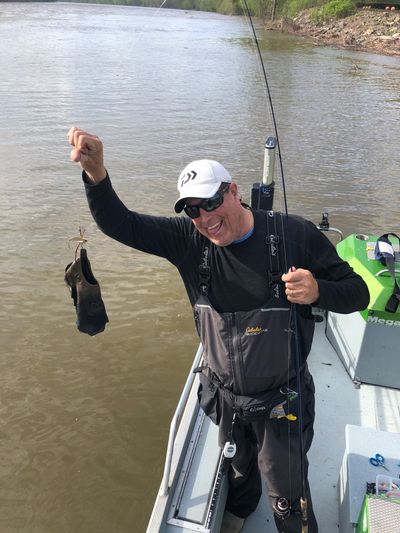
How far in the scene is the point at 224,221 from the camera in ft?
7.03

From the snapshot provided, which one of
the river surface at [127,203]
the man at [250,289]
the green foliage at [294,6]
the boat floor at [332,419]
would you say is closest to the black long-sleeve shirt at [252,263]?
the man at [250,289]

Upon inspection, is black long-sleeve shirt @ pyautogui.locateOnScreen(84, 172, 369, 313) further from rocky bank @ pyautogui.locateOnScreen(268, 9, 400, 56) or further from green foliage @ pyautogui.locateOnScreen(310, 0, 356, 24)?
green foliage @ pyautogui.locateOnScreen(310, 0, 356, 24)

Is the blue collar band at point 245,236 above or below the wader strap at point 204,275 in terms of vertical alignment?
above

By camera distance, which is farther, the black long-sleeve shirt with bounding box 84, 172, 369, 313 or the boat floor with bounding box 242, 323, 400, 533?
the boat floor with bounding box 242, 323, 400, 533

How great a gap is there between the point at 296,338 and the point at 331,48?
130 ft

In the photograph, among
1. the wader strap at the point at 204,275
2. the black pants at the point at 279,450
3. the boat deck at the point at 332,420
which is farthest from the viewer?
the boat deck at the point at 332,420

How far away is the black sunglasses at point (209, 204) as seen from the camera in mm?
2119

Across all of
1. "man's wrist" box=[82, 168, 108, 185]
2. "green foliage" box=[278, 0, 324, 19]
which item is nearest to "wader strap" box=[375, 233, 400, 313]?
"man's wrist" box=[82, 168, 108, 185]

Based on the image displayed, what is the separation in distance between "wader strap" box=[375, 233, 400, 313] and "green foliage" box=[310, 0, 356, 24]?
52327mm

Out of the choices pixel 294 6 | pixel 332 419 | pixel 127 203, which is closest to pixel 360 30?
pixel 294 6

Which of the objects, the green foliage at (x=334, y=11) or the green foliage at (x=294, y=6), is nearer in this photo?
the green foliage at (x=334, y=11)

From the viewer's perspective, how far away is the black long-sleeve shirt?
217 centimetres

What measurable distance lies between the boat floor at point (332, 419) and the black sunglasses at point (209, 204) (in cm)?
204

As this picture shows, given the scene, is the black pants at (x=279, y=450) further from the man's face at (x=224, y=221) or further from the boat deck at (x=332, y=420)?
the man's face at (x=224, y=221)
